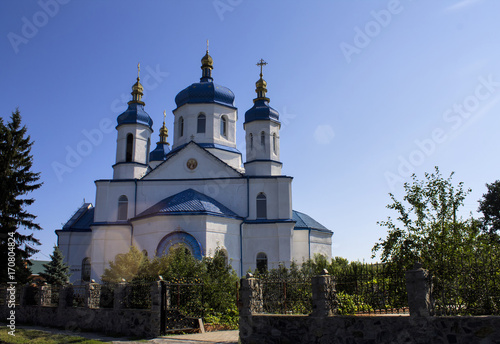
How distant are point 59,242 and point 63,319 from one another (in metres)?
12.9

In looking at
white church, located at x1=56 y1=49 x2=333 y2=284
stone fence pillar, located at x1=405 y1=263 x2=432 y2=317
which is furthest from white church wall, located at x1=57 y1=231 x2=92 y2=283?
stone fence pillar, located at x1=405 y1=263 x2=432 y2=317

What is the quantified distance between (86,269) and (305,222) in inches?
516

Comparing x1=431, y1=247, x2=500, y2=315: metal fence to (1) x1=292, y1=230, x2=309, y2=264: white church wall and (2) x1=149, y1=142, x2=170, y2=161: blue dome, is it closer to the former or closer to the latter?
(1) x1=292, y1=230, x2=309, y2=264: white church wall

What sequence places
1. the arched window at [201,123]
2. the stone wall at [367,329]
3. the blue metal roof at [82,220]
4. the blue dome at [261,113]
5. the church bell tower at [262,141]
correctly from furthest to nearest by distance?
the blue metal roof at [82,220]
the arched window at [201,123]
the blue dome at [261,113]
the church bell tower at [262,141]
the stone wall at [367,329]

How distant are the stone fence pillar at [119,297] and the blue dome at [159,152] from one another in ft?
77.4

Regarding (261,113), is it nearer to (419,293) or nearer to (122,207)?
(122,207)

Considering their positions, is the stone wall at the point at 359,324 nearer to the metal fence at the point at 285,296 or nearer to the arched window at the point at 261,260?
the metal fence at the point at 285,296

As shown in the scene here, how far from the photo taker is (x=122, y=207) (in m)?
23.0

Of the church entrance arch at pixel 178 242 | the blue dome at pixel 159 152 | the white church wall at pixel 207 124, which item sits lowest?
the church entrance arch at pixel 178 242

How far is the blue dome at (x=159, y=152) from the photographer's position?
35.4m

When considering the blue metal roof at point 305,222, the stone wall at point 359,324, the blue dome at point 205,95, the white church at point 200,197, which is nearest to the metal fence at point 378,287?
the stone wall at point 359,324

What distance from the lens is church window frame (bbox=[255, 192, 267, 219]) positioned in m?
22.5

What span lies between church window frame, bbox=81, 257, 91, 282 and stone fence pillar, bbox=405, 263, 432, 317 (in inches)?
806

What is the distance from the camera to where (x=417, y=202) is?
1000 centimetres
